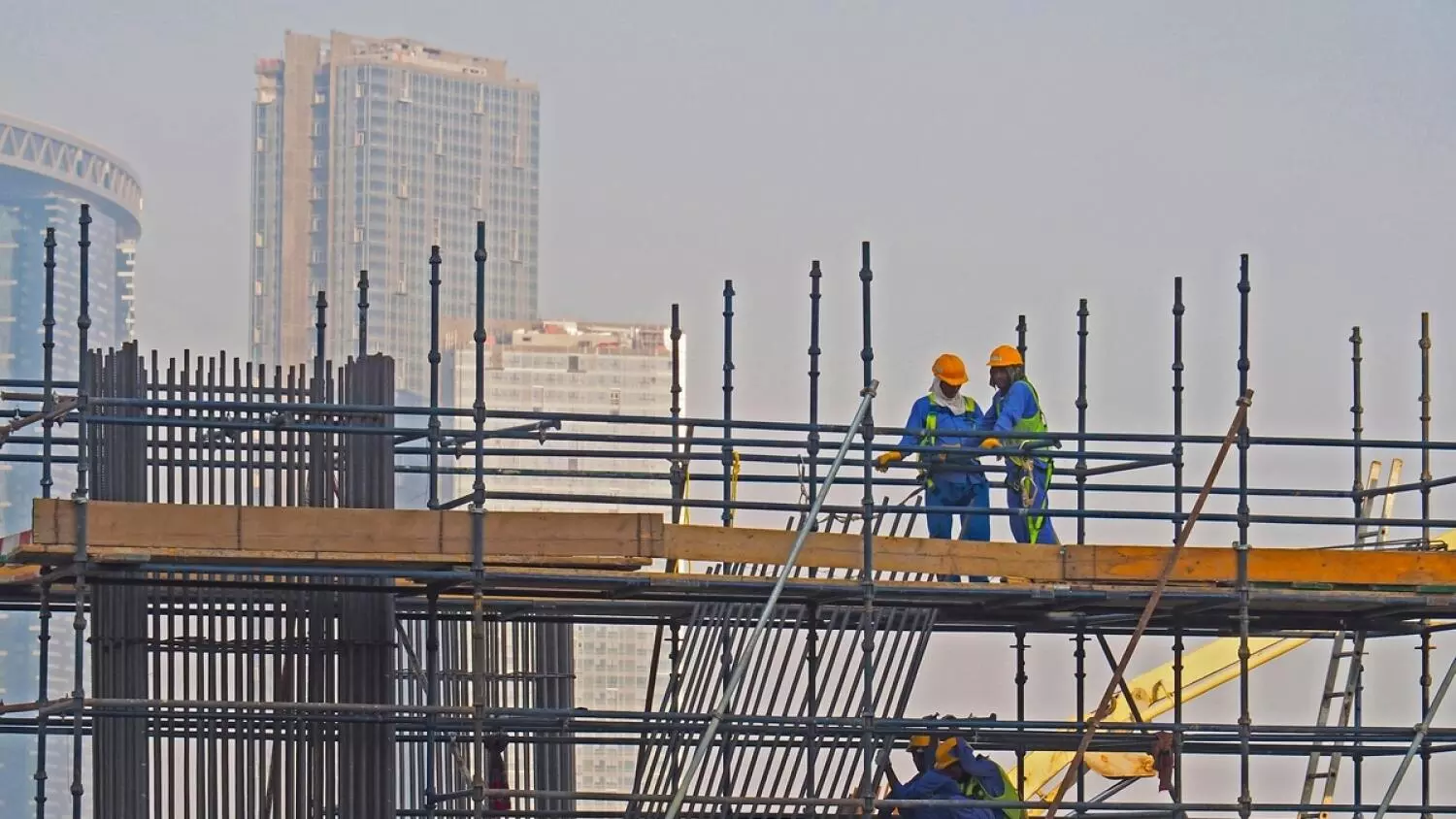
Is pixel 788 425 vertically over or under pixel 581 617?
over

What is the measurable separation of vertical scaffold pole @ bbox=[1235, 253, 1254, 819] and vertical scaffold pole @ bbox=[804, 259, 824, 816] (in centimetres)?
276

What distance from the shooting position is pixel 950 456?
1714 cm

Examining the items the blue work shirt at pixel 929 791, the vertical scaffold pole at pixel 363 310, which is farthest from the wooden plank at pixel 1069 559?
the vertical scaffold pole at pixel 363 310

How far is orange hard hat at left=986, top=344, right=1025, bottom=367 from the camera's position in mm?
17609

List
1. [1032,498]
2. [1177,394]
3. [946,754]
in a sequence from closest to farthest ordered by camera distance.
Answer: [946,754] → [1032,498] → [1177,394]

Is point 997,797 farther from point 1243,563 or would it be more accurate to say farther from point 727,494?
point 727,494

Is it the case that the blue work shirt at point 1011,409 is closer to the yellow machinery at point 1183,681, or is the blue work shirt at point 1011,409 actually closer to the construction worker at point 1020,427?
the construction worker at point 1020,427

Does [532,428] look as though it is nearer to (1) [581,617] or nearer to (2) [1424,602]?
(1) [581,617]

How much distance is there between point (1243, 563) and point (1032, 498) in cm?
171

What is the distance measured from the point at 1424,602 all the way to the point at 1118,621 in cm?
255

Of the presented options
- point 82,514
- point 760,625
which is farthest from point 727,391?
point 82,514

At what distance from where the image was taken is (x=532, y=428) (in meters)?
16.2

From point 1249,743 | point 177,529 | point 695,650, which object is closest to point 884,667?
point 695,650

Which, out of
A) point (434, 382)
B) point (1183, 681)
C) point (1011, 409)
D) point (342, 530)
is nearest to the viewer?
point (342, 530)
